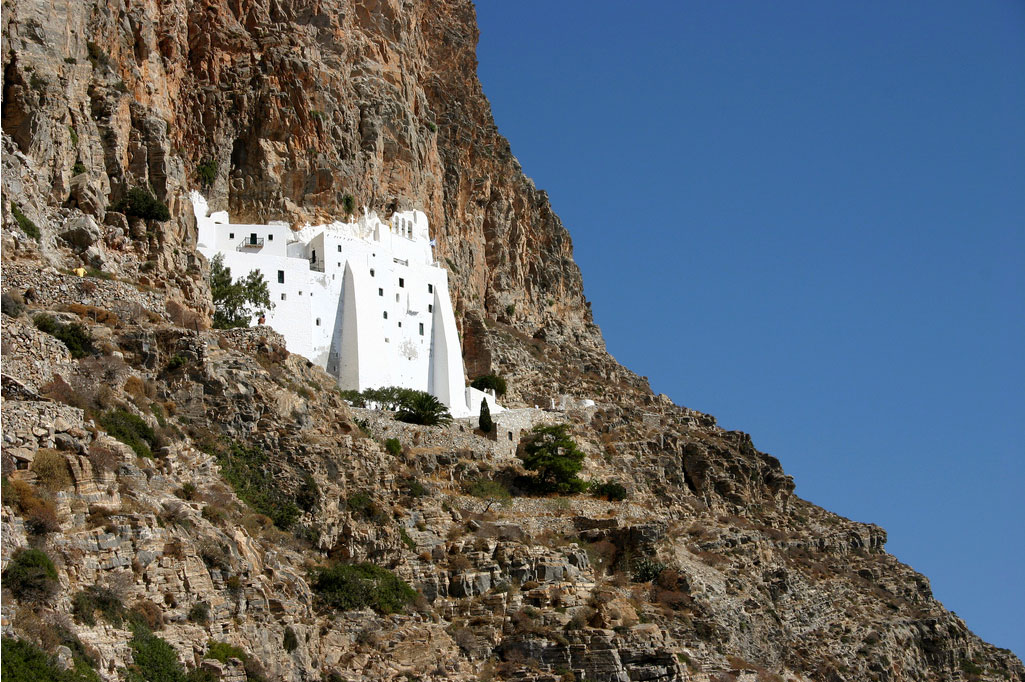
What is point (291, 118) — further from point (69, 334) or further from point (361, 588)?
point (361, 588)

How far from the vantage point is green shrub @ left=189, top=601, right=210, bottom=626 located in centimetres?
2673

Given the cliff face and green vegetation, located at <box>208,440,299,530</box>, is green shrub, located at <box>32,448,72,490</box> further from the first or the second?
the cliff face

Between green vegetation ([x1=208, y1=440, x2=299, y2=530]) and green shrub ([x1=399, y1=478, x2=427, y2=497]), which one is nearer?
green vegetation ([x1=208, y1=440, x2=299, y2=530])

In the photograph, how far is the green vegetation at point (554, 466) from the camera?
51.2 meters

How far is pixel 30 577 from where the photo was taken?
2284 cm

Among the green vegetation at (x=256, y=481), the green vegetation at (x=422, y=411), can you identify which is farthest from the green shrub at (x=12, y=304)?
the green vegetation at (x=422, y=411)

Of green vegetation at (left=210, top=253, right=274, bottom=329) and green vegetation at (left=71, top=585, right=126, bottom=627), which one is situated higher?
green vegetation at (left=210, top=253, right=274, bottom=329)

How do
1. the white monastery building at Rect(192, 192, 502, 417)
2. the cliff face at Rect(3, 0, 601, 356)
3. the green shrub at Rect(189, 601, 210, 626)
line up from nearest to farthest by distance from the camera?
the green shrub at Rect(189, 601, 210, 626) < the cliff face at Rect(3, 0, 601, 356) < the white monastery building at Rect(192, 192, 502, 417)

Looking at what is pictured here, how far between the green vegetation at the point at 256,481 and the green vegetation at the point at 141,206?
10.5 meters

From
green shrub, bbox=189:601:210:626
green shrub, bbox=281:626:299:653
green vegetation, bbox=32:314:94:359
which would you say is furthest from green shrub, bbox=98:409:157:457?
green shrub, bbox=281:626:299:653

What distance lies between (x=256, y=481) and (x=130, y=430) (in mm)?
5801

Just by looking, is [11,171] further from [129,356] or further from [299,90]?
[299,90]

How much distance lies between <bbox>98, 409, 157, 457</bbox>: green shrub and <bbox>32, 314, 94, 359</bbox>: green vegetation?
88.9 inches

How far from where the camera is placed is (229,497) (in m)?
33.1
